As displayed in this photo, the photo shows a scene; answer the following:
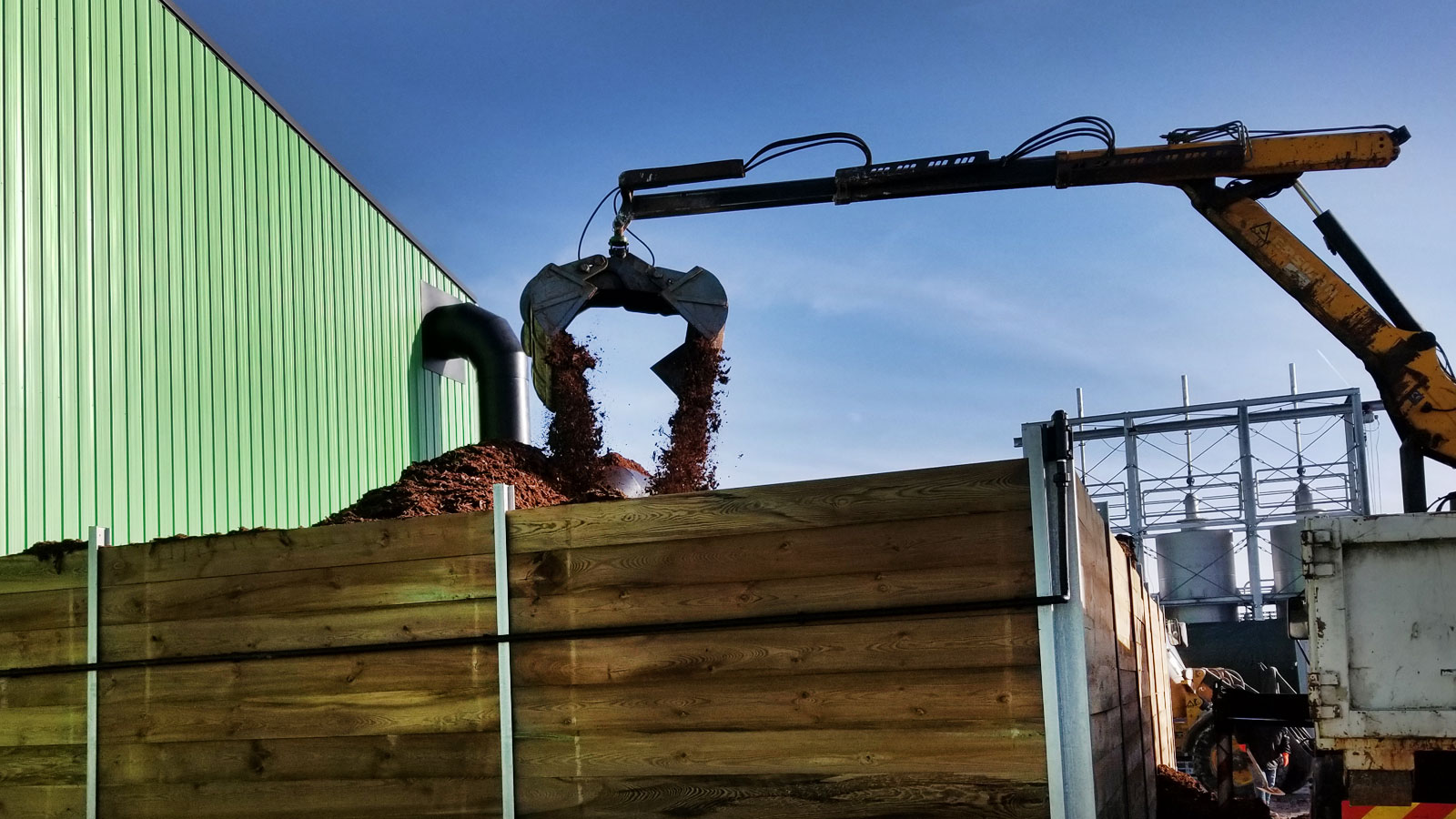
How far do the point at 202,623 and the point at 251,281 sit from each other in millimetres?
7022

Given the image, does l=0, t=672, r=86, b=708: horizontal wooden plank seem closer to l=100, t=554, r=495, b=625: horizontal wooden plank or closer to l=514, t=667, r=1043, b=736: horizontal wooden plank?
l=100, t=554, r=495, b=625: horizontal wooden plank

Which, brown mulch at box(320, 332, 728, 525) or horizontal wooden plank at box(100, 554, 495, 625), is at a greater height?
brown mulch at box(320, 332, 728, 525)

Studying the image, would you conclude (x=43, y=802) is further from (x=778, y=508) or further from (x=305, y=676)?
(x=778, y=508)

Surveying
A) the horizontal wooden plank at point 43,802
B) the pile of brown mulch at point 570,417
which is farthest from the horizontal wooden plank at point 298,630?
the pile of brown mulch at point 570,417

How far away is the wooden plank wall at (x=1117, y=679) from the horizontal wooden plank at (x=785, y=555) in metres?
0.40

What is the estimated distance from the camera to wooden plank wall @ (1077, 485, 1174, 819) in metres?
4.68

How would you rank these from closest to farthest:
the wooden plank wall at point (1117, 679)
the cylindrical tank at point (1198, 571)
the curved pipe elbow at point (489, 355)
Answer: the wooden plank wall at point (1117, 679)
the curved pipe elbow at point (489, 355)
the cylindrical tank at point (1198, 571)

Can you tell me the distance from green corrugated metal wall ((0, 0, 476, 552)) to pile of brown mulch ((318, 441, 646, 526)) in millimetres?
3301

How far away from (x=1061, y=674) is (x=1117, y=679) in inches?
75.5

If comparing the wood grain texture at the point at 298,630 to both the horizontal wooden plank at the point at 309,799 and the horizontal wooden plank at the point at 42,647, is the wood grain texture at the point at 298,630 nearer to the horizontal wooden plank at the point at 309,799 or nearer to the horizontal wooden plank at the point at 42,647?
the horizontal wooden plank at the point at 42,647

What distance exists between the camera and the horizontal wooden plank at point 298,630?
192 inches

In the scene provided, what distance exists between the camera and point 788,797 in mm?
4414

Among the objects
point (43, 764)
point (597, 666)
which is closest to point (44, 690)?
point (43, 764)

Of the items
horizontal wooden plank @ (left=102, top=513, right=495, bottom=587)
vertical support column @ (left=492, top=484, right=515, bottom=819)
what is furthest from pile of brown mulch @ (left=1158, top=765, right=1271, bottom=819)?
horizontal wooden plank @ (left=102, top=513, right=495, bottom=587)
